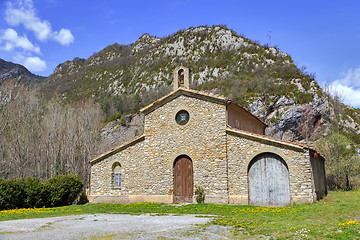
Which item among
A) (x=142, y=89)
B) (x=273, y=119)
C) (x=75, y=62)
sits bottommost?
(x=273, y=119)

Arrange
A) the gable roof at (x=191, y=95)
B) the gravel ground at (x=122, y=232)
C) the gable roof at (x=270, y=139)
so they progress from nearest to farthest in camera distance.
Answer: the gravel ground at (x=122, y=232) → the gable roof at (x=270, y=139) → the gable roof at (x=191, y=95)

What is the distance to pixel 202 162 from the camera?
1695 cm

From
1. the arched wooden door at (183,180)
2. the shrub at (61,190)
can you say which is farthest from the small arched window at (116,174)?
the arched wooden door at (183,180)

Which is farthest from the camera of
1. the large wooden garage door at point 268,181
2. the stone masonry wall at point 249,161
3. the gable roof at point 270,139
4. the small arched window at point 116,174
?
the small arched window at point 116,174

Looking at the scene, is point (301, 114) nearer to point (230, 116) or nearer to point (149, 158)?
point (230, 116)

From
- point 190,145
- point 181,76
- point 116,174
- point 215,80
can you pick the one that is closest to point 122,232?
point 190,145

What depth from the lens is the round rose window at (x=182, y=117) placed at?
18.1 meters

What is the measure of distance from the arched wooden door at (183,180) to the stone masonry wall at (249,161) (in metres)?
2.59

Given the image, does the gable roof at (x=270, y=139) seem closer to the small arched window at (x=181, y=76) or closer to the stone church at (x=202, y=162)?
the stone church at (x=202, y=162)

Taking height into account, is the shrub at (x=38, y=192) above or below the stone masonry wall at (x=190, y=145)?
below

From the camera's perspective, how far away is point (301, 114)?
35.9 meters

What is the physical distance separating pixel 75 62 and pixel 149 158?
77734 mm

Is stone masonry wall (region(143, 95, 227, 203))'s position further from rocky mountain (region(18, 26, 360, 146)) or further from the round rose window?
rocky mountain (region(18, 26, 360, 146))

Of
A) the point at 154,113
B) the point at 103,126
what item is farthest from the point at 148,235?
the point at 103,126
